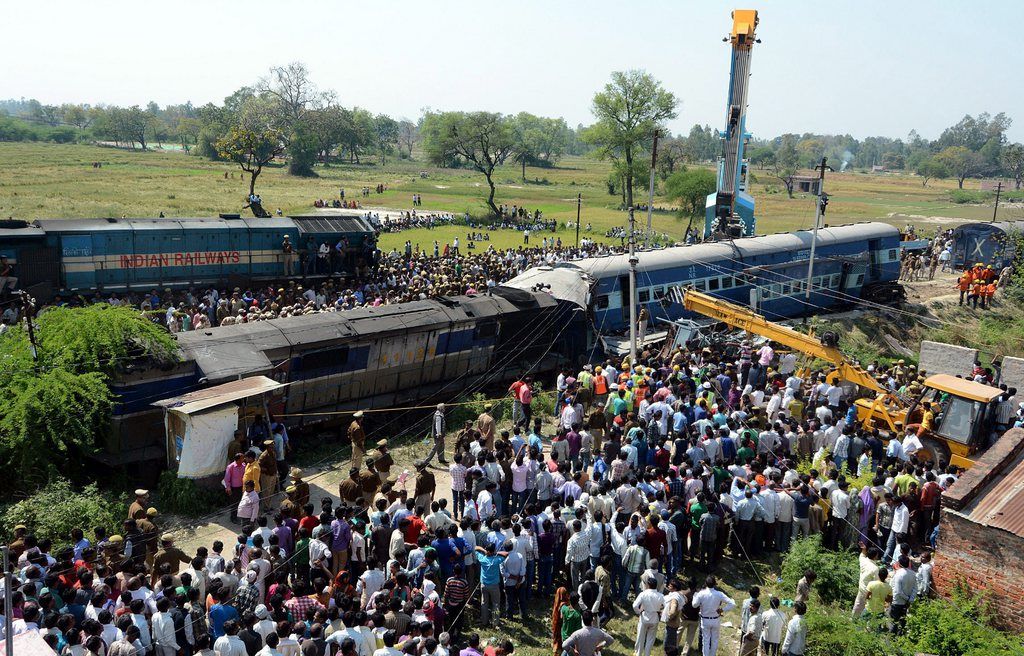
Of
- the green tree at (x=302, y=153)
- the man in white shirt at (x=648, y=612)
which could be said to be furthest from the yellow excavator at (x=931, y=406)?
the green tree at (x=302, y=153)

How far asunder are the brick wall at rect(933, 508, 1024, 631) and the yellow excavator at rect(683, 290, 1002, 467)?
592 cm

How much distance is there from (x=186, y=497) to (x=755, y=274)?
77.9 ft

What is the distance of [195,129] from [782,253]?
136 metres

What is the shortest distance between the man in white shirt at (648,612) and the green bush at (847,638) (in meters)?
2.36

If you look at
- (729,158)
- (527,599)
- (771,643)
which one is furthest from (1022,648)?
(729,158)

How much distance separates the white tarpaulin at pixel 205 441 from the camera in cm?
1489

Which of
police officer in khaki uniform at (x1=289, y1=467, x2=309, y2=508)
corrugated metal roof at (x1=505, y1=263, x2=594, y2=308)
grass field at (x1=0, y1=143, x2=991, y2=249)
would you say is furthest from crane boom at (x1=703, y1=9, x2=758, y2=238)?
police officer in khaki uniform at (x1=289, y1=467, x2=309, y2=508)

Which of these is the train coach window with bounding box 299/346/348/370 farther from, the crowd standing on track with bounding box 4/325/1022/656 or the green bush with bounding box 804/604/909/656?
the green bush with bounding box 804/604/909/656

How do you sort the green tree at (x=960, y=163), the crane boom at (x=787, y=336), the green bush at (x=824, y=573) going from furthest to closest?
1. the green tree at (x=960, y=163)
2. the crane boom at (x=787, y=336)
3. the green bush at (x=824, y=573)

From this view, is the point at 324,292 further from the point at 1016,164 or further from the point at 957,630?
the point at 1016,164

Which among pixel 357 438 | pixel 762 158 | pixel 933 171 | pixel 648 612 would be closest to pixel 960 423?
pixel 648 612

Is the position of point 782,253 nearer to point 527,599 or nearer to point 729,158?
point 729,158

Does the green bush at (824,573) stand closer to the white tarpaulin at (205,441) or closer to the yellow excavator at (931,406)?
the yellow excavator at (931,406)

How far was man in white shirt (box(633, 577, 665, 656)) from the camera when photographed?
11.0m
